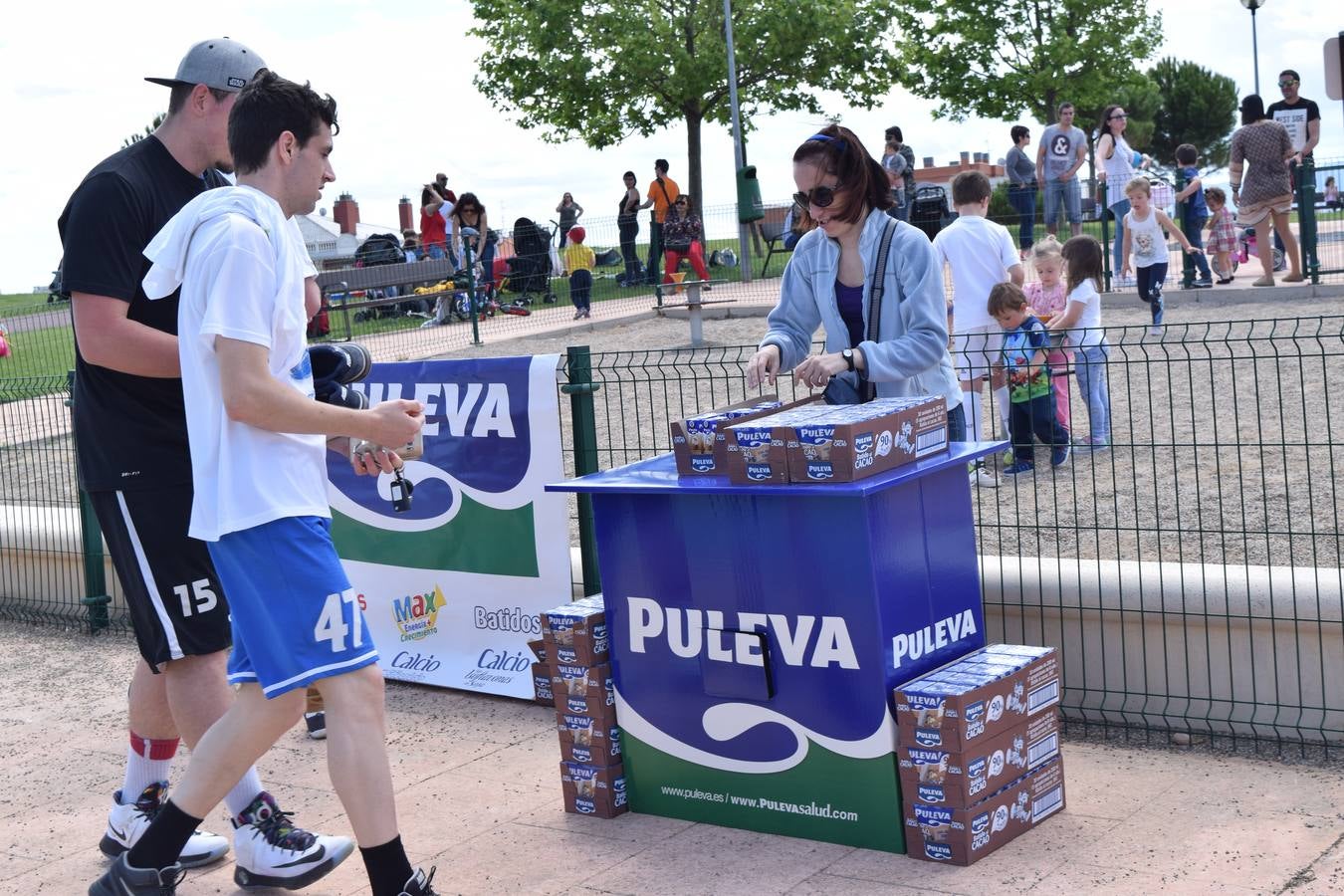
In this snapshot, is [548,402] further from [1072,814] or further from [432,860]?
[1072,814]

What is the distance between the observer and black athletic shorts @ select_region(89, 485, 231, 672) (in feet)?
12.9

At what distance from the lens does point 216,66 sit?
3.85m

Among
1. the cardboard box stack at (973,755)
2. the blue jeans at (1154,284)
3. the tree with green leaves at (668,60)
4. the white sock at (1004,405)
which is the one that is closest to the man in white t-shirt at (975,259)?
the white sock at (1004,405)

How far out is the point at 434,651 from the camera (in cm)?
611

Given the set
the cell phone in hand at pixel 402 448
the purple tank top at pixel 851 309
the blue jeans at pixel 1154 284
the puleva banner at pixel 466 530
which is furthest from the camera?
the blue jeans at pixel 1154 284

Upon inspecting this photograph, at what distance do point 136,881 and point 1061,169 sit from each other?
17196mm

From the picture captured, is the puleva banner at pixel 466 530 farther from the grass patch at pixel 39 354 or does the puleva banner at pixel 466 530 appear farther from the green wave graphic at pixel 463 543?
the grass patch at pixel 39 354

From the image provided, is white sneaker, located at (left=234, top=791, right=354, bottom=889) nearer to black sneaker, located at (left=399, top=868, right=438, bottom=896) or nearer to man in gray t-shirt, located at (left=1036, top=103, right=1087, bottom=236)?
black sneaker, located at (left=399, top=868, right=438, bottom=896)

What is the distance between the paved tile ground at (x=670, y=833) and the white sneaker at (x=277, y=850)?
4.4 inches

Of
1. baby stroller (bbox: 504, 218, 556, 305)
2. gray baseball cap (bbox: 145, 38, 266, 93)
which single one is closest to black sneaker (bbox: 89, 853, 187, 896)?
gray baseball cap (bbox: 145, 38, 266, 93)

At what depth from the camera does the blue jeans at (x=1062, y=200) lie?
18.8m

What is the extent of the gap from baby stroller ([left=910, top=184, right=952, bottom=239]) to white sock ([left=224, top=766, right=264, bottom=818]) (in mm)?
16299

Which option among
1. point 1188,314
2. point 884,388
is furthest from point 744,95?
point 884,388

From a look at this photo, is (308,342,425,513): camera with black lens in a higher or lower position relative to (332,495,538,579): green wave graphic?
higher
